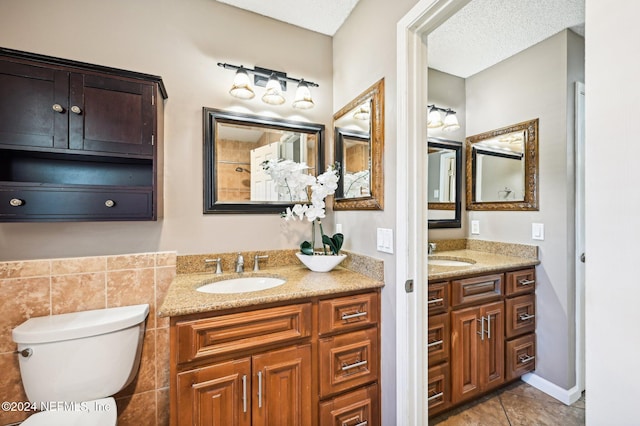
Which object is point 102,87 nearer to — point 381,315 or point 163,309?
point 163,309

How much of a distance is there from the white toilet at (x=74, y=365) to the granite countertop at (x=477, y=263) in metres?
1.64

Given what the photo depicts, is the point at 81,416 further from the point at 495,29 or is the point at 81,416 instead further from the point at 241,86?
the point at 495,29

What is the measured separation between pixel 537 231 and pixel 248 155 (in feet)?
7.16

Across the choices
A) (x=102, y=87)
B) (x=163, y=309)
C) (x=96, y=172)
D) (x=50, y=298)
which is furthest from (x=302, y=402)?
(x=102, y=87)

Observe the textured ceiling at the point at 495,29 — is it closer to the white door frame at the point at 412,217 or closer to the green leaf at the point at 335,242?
the white door frame at the point at 412,217

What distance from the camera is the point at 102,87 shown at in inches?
51.6

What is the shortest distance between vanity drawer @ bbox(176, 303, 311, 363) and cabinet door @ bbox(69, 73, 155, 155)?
0.93 metres

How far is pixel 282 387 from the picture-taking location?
1.22 metres

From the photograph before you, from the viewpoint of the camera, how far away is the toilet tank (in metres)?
1.14

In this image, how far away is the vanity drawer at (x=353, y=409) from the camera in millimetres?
1305

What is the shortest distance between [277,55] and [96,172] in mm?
1328

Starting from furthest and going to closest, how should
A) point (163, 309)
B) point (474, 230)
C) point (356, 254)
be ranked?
1. point (474, 230)
2. point (356, 254)
3. point (163, 309)

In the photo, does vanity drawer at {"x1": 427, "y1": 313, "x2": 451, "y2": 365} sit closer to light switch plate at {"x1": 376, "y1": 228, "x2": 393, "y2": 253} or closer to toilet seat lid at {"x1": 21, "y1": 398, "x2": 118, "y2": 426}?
light switch plate at {"x1": 376, "y1": 228, "x2": 393, "y2": 253}

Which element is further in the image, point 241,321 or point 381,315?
point 381,315
